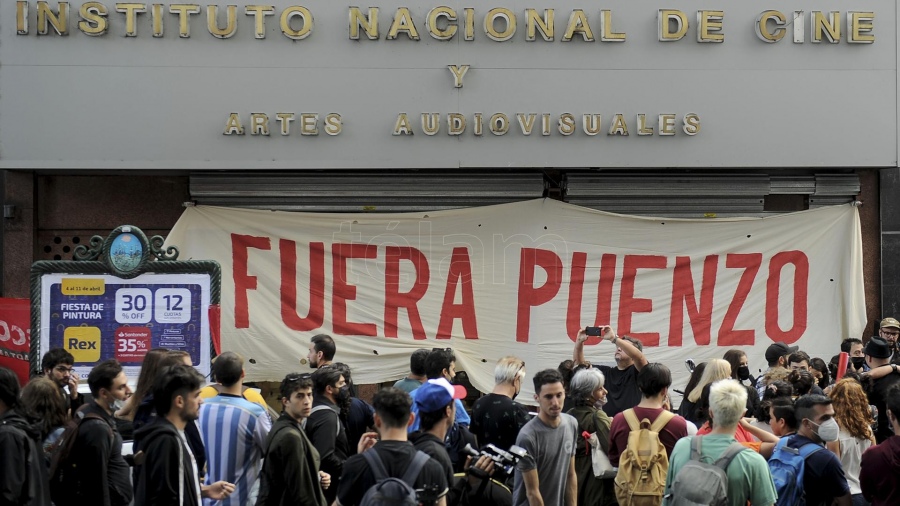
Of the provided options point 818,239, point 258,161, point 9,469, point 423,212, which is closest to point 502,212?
point 423,212

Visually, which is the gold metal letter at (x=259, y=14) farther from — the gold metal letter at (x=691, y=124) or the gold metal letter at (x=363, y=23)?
the gold metal letter at (x=691, y=124)

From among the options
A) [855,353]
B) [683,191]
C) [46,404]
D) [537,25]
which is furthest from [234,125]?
[855,353]

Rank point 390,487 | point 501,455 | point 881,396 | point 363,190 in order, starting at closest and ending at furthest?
point 390,487, point 501,455, point 881,396, point 363,190

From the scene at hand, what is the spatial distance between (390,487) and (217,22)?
7060 millimetres

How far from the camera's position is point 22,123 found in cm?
1070

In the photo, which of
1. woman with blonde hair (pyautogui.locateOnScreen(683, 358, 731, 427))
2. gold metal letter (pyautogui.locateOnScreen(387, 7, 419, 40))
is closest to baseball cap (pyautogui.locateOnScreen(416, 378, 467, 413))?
woman with blonde hair (pyautogui.locateOnScreen(683, 358, 731, 427))

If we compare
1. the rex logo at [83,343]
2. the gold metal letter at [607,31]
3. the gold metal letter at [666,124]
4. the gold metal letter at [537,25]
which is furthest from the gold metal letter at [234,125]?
the gold metal letter at [666,124]

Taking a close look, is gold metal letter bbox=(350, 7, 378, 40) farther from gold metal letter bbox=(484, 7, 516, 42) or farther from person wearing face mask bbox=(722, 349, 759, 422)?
person wearing face mask bbox=(722, 349, 759, 422)

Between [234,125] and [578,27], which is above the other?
[578,27]

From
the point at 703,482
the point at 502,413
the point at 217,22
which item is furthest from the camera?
the point at 217,22

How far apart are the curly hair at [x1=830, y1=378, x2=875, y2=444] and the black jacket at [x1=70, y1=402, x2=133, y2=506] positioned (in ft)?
14.3

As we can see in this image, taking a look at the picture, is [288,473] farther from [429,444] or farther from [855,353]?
[855,353]

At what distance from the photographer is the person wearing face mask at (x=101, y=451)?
18.8 feet

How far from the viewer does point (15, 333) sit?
10.5 meters
